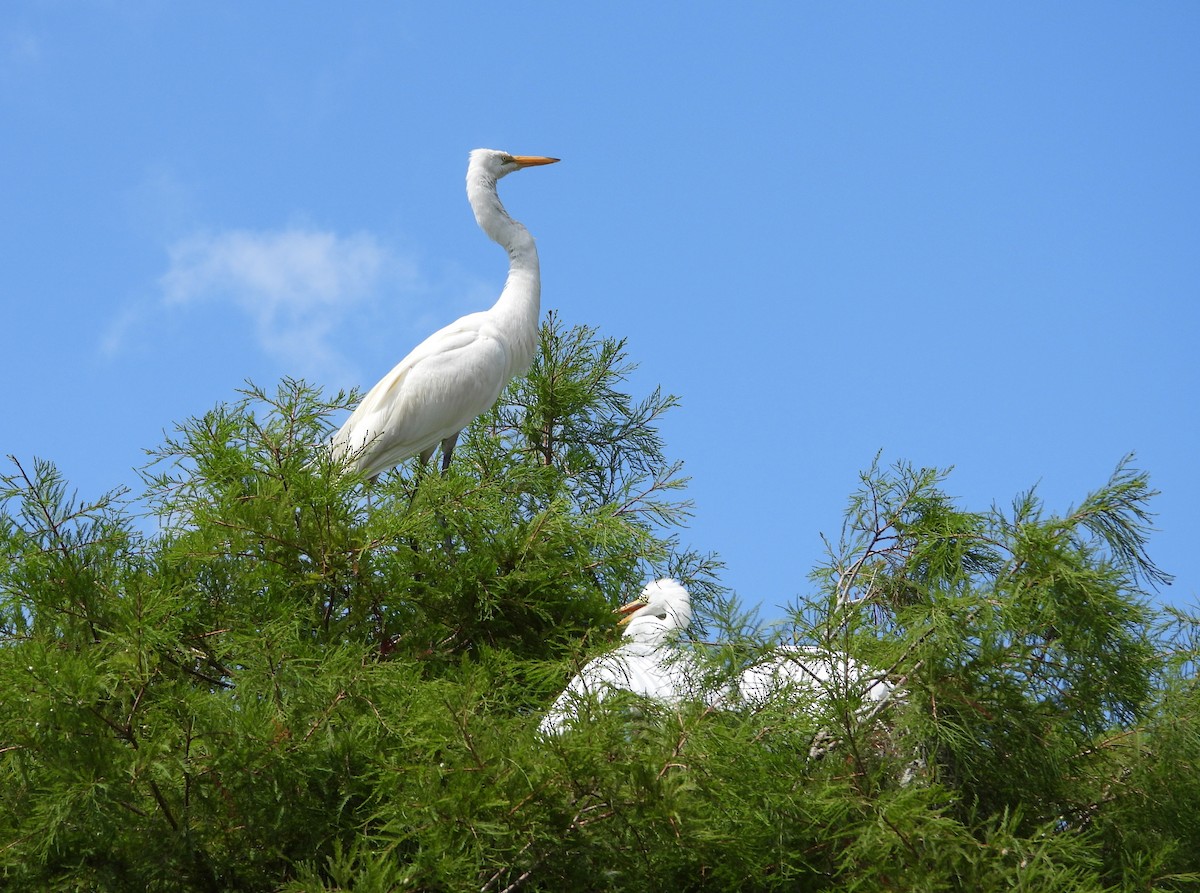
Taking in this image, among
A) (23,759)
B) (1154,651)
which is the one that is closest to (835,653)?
(1154,651)

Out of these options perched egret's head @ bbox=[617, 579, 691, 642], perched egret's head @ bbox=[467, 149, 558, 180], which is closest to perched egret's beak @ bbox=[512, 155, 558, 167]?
perched egret's head @ bbox=[467, 149, 558, 180]

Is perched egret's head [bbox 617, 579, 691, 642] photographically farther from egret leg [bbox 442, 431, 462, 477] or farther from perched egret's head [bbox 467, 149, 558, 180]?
perched egret's head [bbox 467, 149, 558, 180]

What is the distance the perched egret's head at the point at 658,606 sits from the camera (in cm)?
381

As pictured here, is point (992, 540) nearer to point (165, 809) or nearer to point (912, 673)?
point (912, 673)

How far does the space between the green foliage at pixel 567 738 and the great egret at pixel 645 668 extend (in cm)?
7

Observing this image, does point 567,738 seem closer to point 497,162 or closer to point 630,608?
point 630,608

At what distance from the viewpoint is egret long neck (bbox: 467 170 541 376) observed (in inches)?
206

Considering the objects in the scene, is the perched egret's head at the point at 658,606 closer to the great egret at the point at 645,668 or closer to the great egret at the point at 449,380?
the great egret at the point at 645,668

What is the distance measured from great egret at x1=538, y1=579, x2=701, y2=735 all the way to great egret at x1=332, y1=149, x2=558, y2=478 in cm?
109

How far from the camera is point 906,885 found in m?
1.97

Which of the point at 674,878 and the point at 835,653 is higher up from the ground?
the point at 835,653

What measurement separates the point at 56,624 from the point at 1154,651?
6.96ft

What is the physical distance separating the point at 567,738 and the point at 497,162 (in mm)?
4162

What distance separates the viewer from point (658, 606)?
3943mm
